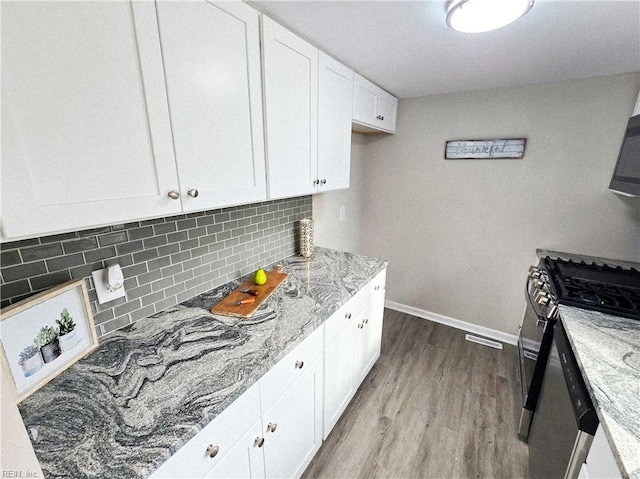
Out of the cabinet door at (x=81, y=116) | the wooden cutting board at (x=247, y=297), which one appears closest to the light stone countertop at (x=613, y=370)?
the wooden cutting board at (x=247, y=297)

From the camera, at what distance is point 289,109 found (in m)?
1.26

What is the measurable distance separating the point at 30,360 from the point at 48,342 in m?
0.06

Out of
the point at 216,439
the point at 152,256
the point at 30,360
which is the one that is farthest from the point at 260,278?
the point at 30,360

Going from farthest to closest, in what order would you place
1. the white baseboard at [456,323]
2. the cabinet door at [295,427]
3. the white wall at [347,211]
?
the white baseboard at [456,323] → the white wall at [347,211] → the cabinet door at [295,427]

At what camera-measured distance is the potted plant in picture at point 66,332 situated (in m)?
0.90

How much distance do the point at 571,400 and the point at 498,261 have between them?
1587 millimetres

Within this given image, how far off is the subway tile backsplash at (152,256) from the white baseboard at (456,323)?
1.77 metres

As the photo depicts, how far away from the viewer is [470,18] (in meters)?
1.07

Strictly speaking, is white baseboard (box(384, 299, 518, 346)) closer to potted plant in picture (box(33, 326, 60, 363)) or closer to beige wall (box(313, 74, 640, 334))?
beige wall (box(313, 74, 640, 334))

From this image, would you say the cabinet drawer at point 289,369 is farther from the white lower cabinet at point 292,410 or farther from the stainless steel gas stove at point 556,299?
the stainless steel gas stove at point 556,299

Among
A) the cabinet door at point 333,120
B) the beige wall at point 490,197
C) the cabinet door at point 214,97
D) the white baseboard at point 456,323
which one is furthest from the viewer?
the white baseboard at point 456,323

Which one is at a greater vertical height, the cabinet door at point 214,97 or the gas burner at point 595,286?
the cabinet door at point 214,97

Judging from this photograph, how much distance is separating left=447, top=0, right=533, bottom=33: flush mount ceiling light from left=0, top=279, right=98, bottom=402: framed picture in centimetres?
166

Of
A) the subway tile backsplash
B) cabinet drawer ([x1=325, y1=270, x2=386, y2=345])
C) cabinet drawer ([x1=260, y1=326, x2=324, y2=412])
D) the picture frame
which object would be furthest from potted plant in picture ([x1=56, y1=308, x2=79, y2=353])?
the picture frame
